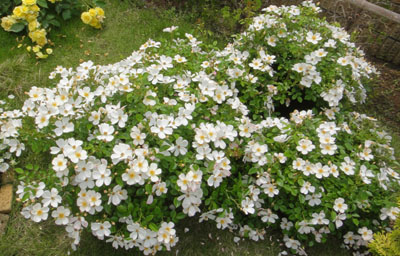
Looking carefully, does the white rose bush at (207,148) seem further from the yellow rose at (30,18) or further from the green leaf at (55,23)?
the green leaf at (55,23)

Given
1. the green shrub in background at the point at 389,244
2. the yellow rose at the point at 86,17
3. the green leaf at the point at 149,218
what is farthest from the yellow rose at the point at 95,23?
the green shrub in background at the point at 389,244

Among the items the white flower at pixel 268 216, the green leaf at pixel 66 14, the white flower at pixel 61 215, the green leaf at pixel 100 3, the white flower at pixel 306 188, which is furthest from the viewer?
the green leaf at pixel 100 3

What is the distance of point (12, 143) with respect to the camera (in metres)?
2.22

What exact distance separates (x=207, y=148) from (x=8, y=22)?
275cm

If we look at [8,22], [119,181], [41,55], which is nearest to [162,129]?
[119,181]

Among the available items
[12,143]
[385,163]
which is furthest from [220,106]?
[12,143]

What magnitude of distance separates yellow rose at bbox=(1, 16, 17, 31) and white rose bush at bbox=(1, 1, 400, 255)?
1.57m

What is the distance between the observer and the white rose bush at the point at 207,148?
1946mm

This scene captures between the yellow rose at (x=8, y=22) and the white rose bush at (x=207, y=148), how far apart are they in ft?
5.14

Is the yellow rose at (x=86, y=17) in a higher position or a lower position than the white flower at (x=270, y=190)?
lower

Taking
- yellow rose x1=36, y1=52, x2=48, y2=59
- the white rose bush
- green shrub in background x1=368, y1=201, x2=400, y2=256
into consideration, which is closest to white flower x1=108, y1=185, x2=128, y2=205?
the white rose bush

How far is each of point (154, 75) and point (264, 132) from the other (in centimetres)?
86

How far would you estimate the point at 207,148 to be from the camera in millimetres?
1999

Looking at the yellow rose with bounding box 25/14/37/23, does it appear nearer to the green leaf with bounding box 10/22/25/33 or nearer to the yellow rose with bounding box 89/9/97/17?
the green leaf with bounding box 10/22/25/33
